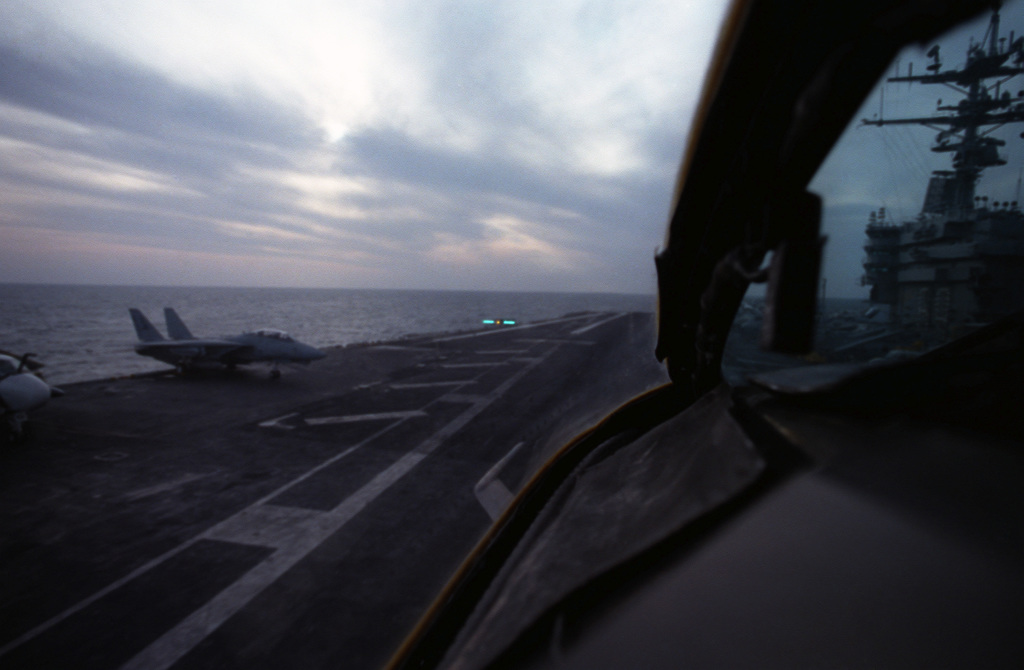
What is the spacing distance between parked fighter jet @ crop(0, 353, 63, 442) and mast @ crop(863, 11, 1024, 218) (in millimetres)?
16418

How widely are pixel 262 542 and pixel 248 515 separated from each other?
1.11 meters

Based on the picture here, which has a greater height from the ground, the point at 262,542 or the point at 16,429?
the point at 16,429

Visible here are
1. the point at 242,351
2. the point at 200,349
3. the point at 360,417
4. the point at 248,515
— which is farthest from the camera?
the point at 200,349

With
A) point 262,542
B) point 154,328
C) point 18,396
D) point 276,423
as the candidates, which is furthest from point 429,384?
point 154,328

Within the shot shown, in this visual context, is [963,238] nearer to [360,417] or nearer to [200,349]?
[360,417]

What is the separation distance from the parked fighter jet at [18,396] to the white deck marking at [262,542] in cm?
782

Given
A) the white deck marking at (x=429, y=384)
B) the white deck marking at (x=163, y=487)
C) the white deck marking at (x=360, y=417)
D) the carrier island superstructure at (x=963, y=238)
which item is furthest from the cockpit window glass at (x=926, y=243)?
the white deck marking at (x=429, y=384)

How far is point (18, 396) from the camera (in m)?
11.5

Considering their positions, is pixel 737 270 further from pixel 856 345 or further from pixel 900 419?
pixel 856 345

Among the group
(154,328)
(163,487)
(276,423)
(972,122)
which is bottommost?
(163,487)

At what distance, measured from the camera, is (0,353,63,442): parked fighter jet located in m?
11.4

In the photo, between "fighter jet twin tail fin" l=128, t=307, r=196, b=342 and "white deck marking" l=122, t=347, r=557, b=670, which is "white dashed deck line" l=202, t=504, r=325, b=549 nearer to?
"white deck marking" l=122, t=347, r=557, b=670

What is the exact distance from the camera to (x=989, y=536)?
3.32 feet

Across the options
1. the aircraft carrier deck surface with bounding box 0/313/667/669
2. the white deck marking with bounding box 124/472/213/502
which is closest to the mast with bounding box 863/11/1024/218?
the aircraft carrier deck surface with bounding box 0/313/667/669
